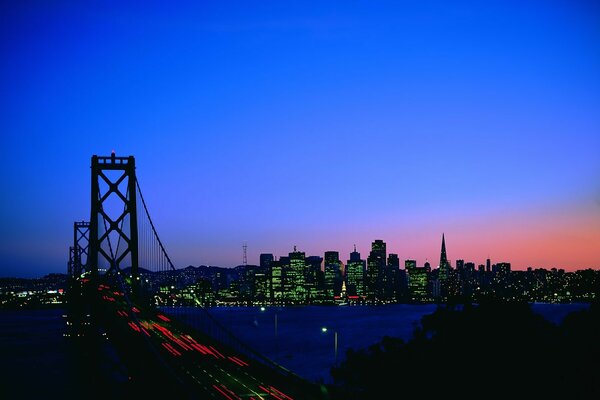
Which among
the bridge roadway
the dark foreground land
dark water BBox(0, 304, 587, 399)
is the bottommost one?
dark water BBox(0, 304, 587, 399)

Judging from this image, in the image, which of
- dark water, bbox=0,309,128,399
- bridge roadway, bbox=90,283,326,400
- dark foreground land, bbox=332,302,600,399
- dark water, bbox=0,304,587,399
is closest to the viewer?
dark foreground land, bbox=332,302,600,399

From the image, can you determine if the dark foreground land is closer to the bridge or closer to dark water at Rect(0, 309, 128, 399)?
the bridge

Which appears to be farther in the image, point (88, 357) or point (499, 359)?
point (88, 357)

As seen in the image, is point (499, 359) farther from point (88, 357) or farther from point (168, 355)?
point (88, 357)

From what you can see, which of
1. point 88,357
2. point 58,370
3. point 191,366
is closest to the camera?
point 191,366

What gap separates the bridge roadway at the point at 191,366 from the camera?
76.4 feet

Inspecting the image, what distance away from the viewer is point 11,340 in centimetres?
9056

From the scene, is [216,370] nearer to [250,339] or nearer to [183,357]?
[183,357]

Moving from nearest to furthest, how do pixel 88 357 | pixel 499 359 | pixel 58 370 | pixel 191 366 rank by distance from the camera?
pixel 499 359 < pixel 191 366 < pixel 58 370 < pixel 88 357

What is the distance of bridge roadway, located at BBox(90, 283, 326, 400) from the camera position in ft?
76.4

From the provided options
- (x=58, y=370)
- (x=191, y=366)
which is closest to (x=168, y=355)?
(x=191, y=366)

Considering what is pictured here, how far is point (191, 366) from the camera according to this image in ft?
99.7

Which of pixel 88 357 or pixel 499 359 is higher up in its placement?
pixel 499 359

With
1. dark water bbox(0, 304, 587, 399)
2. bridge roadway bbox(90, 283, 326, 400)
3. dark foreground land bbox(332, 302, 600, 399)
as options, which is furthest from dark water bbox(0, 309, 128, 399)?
dark foreground land bbox(332, 302, 600, 399)
